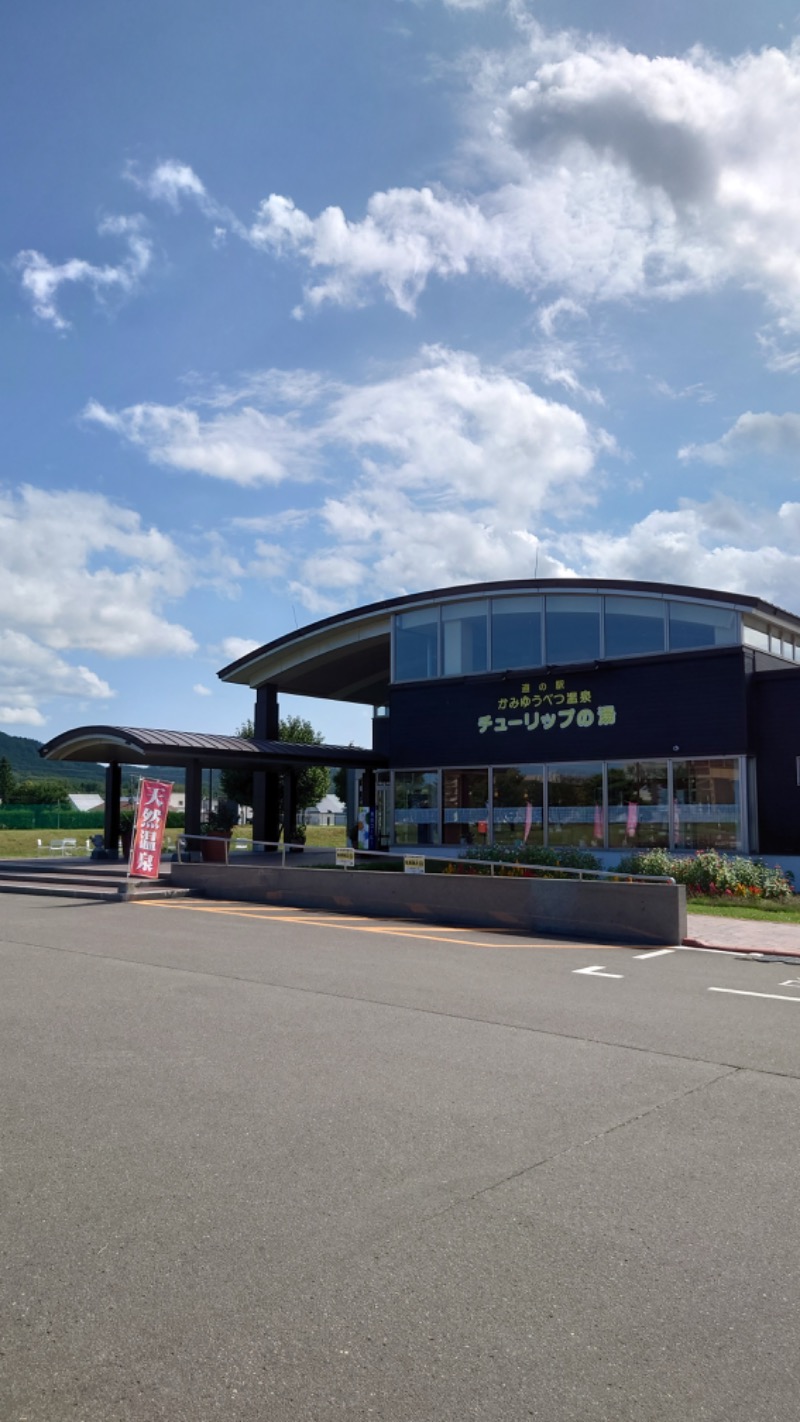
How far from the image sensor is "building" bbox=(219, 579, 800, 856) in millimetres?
23625

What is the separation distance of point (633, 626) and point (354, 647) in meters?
9.17

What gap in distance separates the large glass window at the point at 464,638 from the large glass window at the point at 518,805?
299 cm

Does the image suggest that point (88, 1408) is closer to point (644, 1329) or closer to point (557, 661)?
point (644, 1329)

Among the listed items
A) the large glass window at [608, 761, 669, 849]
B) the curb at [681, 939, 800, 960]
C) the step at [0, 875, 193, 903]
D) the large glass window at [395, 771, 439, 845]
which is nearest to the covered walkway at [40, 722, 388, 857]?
the large glass window at [395, 771, 439, 845]

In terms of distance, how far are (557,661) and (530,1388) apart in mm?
23885

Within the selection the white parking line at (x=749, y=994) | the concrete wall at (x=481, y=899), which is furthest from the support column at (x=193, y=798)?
the white parking line at (x=749, y=994)

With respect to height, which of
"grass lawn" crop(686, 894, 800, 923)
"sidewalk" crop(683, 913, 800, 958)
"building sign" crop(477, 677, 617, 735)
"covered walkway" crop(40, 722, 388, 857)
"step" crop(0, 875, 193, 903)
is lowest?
"sidewalk" crop(683, 913, 800, 958)

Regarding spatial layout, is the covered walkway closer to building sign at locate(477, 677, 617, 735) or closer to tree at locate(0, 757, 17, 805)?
building sign at locate(477, 677, 617, 735)

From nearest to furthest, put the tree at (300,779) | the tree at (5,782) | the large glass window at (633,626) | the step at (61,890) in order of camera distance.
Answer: the step at (61,890), the large glass window at (633,626), the tree at (300,779), the tree at (5,782)

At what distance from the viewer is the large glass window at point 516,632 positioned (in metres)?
27.2

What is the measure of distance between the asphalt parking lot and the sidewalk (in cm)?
496

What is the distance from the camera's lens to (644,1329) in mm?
3746

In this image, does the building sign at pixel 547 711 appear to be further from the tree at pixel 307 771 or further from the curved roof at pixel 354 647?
the tree at pixel 307 771

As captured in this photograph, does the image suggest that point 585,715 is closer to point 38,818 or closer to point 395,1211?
point 395,1211
